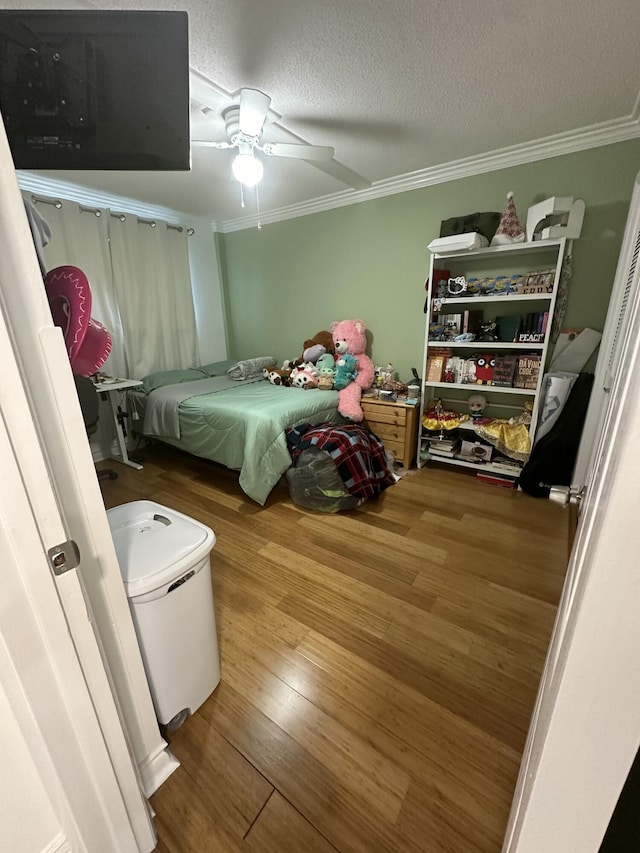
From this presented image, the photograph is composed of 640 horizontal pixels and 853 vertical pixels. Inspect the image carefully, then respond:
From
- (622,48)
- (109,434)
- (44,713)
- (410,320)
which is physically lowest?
(109,434)

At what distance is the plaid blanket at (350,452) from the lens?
7.55ft

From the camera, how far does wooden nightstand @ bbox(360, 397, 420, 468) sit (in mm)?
2811

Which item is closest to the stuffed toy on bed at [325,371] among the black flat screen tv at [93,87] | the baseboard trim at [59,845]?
the black flat screen tv at [93,87]

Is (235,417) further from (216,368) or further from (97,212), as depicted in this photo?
(97,212)

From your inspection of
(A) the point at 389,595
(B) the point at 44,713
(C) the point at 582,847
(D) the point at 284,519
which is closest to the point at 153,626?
(B) the point at 44,713

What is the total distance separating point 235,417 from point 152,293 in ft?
6.79

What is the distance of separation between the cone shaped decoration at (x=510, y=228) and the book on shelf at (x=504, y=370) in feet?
2.57

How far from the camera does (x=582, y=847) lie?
1.44 feet

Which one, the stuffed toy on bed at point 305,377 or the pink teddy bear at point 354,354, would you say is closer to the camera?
the pink teddy bear at point 354,354

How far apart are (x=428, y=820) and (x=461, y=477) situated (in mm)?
2194

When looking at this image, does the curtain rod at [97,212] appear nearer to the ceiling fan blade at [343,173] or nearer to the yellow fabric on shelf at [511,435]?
the ceiling fan blade at [343,173]

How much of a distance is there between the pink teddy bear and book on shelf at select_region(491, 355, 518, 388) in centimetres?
108

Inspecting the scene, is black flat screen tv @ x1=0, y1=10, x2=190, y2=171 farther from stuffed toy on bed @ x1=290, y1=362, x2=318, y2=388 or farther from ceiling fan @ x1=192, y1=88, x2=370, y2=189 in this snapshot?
stuffed toy on bed @ x1=290, y1=362, x2=318, y2=388

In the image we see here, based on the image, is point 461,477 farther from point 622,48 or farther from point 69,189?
point 69,189
